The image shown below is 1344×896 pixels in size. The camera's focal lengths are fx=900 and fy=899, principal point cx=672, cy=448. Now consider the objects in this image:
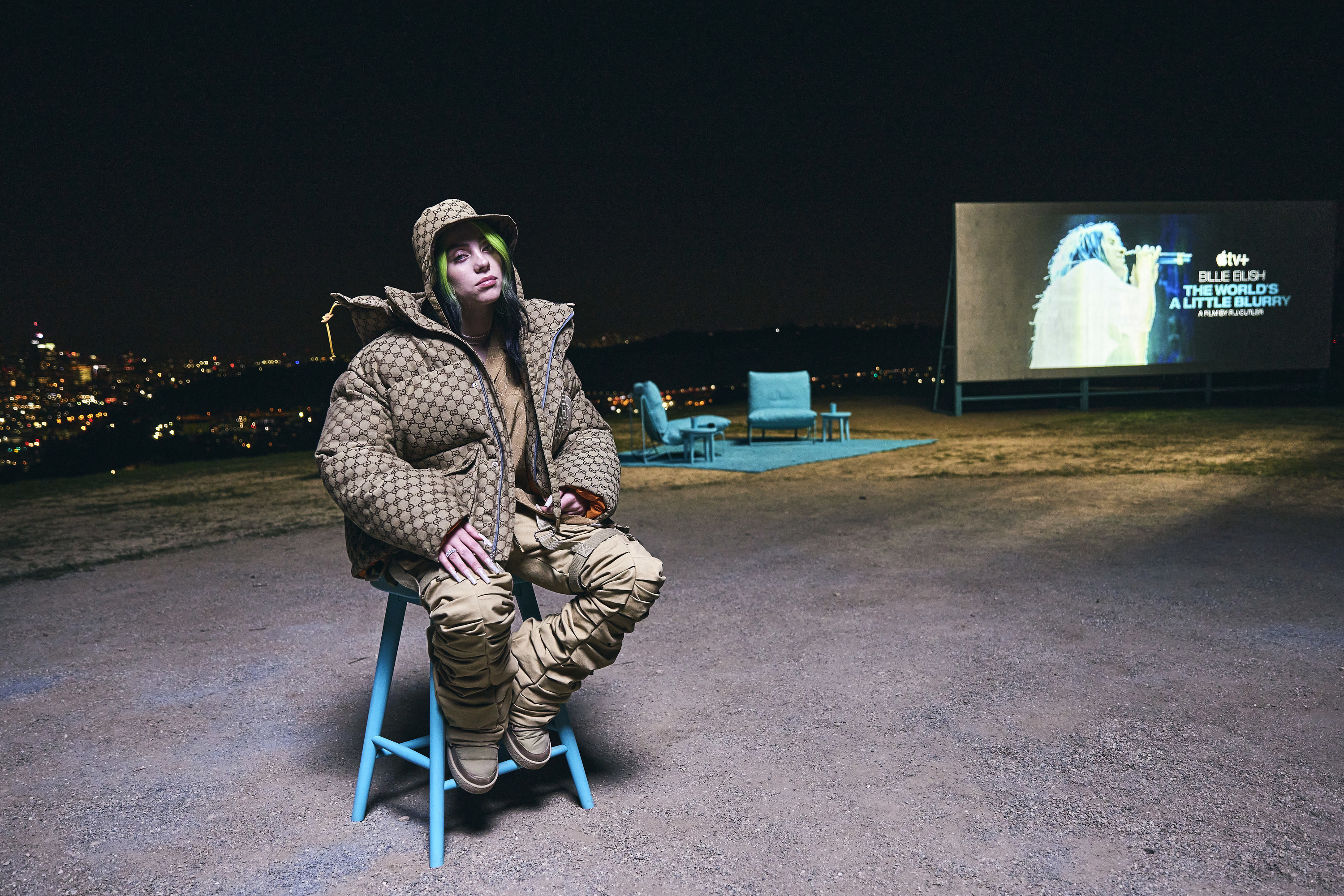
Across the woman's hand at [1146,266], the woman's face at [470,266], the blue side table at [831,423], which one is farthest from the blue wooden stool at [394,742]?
the woman's hand at [1146,266]

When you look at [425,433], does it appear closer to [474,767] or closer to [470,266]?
[470,266]

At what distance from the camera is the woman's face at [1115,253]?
12961 mm

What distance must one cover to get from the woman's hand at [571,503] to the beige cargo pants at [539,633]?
2.9 inches

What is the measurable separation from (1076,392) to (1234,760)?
12.8 m

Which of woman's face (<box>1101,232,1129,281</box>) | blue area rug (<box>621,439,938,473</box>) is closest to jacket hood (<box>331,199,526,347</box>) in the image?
blue area rug (<box>621,439,938,473</box>)

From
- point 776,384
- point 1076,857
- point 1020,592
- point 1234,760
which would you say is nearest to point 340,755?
point 1076,857

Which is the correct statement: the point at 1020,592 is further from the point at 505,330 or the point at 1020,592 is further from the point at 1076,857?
the point at 505,330

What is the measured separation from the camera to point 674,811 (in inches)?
87.4

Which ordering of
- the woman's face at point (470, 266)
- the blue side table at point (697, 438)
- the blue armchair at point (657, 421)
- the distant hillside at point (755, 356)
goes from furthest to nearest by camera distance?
1. the distant hillside at point (755, 356)
2. the blue armchair at point (657, 421)
3. the blue side table at point (697, 438)
4. the woman's face at point (470, 266)

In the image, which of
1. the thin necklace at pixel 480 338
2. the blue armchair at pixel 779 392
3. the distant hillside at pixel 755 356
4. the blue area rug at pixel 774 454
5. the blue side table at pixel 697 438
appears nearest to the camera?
the thin necklace at pixel 480 338

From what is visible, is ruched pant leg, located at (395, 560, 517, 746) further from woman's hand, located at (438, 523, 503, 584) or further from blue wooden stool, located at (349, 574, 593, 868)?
blue wooden stool, located at (349, 574, 593, 868)

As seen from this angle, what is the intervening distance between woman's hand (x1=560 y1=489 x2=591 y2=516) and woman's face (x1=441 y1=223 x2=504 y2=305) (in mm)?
500

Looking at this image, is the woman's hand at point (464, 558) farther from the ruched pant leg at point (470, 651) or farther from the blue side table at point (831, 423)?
the blue side table at point (831, 423)

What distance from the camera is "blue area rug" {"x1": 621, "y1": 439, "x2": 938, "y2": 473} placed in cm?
905
